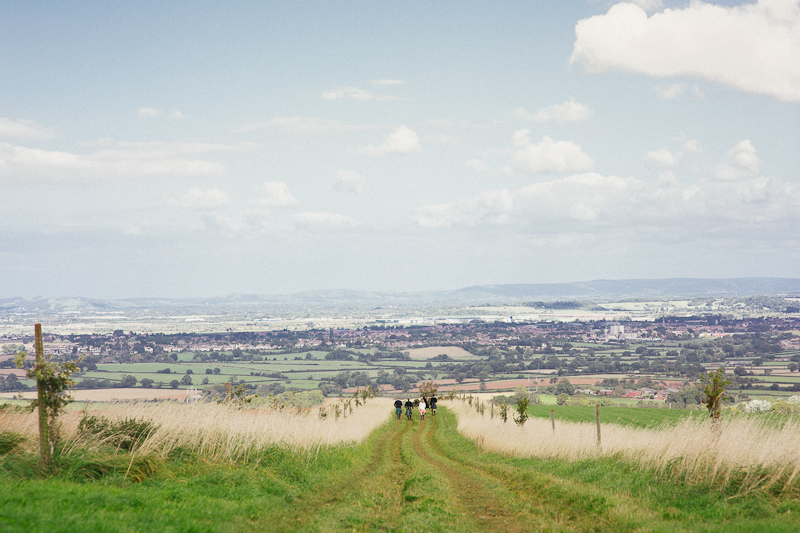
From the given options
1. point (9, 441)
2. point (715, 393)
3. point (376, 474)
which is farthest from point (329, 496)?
point (715, 393)

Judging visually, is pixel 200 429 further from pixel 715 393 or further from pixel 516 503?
pixel 715 393

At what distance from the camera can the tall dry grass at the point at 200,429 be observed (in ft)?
41.3

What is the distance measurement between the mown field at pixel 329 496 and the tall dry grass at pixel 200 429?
0.09m

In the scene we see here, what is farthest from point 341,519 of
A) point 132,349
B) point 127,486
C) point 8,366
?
point 132,349

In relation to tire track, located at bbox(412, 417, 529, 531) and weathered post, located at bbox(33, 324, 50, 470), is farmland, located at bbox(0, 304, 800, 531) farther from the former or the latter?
weathered post, located at bbox(33, 324, 50, 470)

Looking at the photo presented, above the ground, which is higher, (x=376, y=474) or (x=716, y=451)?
(x=716, y=451)

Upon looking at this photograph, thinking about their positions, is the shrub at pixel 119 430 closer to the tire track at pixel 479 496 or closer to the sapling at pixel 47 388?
the sapling at pixel 47 388

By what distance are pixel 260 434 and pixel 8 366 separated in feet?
242

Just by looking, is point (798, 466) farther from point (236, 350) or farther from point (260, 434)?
point (236, 350)

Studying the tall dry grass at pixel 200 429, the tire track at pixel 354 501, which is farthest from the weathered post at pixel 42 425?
the tire track at pixel 354 501

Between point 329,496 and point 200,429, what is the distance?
14.2ft

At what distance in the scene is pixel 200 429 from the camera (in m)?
14.7

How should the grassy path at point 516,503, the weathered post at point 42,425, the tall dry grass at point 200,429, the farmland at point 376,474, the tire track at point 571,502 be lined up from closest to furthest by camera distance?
the farmland at point 376,474, the grassy path at point 516,503, the tire track at point 571,502, the weathered post at point 42,425, the tall dry grass at point 200,429

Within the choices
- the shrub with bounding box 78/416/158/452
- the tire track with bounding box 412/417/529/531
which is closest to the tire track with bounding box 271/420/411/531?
the tire track with bounding box 412/417/529/531
